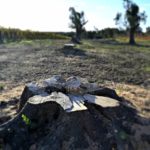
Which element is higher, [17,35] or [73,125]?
[73,125]

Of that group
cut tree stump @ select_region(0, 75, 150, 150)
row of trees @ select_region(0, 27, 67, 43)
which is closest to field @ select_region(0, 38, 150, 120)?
cut tree stump @ select_region(0, 75, 150, 150)

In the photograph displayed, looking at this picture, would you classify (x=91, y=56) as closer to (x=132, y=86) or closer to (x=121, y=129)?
(x=132, y=86)

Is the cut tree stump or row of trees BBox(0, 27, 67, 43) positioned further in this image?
row of trees BBox(0, 27, 67, 43)

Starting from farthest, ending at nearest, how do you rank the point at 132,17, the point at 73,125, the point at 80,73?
the point at 132,17
the point at 80,73
the point at 73,125

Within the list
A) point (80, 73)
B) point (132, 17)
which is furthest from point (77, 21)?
point (80, 73)

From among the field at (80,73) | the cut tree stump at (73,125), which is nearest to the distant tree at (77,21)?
the field at (80,73)

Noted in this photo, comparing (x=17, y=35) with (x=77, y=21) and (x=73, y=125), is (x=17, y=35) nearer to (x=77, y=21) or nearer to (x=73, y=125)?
(x=77, y=21)

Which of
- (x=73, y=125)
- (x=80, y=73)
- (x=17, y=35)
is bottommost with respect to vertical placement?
(x=17, y=35)

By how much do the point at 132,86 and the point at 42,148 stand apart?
3387 mm

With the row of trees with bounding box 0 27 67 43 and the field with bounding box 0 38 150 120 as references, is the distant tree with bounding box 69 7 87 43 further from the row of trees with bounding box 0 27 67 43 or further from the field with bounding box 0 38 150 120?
the field with bounding box 0 38 150 120

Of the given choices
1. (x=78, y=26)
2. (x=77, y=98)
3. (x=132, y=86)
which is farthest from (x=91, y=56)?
(x=78, y=26)

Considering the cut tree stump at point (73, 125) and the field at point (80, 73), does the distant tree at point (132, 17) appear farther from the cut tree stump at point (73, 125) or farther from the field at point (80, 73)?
the cut tree stump at point (73, 125)

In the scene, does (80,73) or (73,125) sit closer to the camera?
(73,125)

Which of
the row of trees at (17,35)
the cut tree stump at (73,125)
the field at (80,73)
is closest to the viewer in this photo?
the cut tree stump at (73,125)
